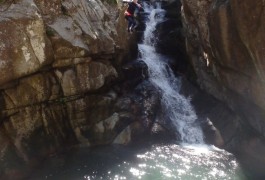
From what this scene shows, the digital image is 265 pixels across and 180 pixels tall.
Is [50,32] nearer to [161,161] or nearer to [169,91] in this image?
[161,161]

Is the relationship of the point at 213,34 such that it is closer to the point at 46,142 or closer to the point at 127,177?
the point at 127,177

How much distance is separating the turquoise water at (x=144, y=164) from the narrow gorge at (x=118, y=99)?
0.04m

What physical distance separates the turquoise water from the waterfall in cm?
152

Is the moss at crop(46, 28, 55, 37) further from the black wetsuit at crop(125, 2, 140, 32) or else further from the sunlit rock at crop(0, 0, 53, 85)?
the black wetsuit at crop(125, 2, 140, 32)

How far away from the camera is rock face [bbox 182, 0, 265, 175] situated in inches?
499

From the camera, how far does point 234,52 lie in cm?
1436

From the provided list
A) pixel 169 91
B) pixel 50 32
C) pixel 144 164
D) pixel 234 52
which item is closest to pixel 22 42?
pixel 50 32

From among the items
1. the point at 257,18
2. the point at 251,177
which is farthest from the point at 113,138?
the point at 257,18

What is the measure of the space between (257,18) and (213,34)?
10.1 feet

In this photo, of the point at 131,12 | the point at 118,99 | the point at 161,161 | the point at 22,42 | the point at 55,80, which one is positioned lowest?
the point at 161,161

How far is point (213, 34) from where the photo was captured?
50.1 ft

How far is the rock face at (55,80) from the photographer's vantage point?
12898mm

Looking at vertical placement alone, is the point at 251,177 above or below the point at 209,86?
below

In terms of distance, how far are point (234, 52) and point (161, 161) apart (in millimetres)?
5820
